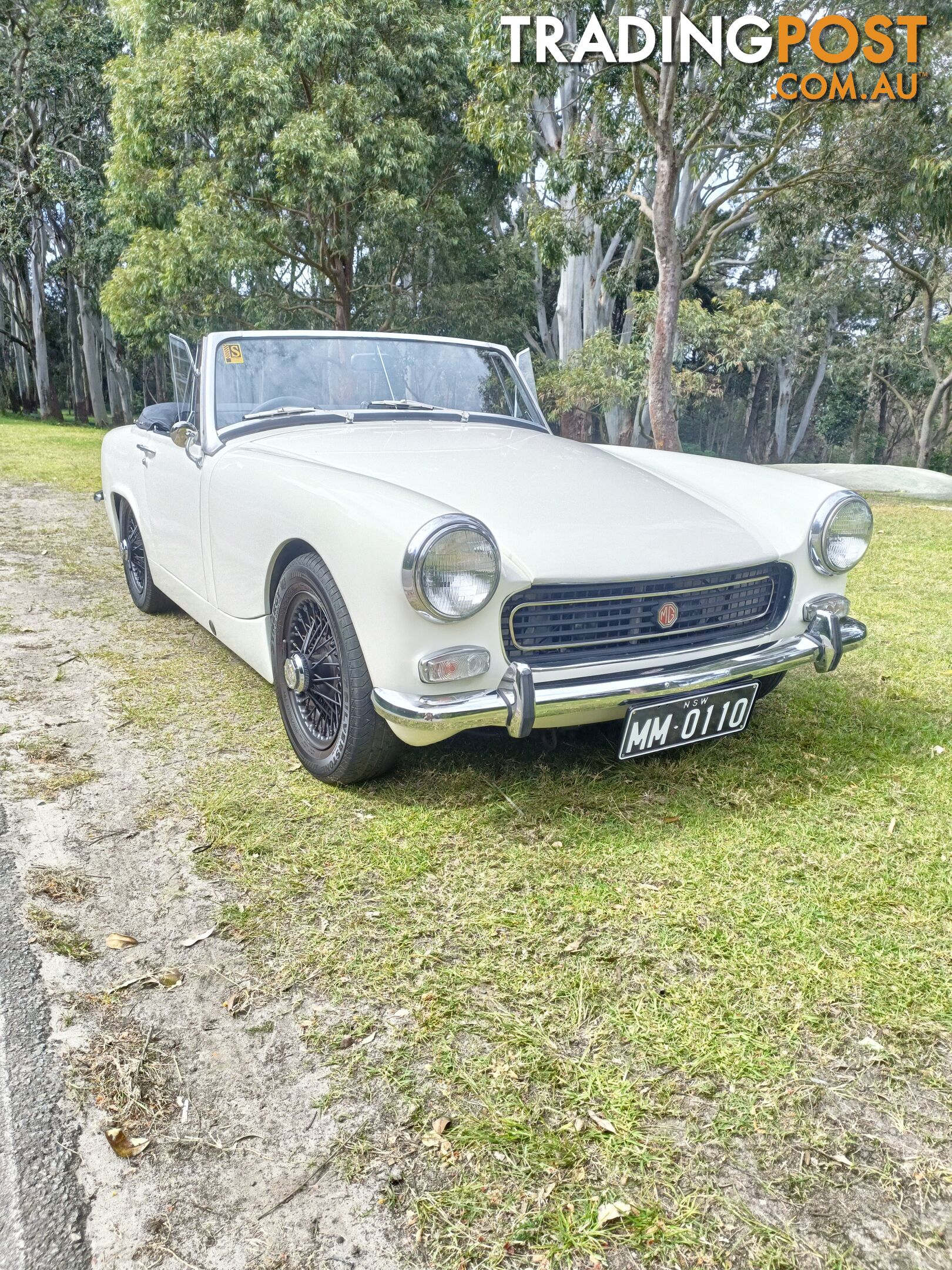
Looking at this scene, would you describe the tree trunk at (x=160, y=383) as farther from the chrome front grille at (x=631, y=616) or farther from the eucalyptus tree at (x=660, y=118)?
the chrome front grille at (x=631, y=616)

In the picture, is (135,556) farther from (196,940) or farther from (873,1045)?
(873,1045)

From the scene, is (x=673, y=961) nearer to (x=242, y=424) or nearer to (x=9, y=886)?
(x=9, y=886)

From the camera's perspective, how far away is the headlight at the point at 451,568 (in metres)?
2.29

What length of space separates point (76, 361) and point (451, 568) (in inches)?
1397

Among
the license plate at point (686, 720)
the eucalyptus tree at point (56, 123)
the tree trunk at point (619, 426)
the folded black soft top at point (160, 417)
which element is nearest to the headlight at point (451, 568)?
the license plate at point (686, 720)

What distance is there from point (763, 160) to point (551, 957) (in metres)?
11.8

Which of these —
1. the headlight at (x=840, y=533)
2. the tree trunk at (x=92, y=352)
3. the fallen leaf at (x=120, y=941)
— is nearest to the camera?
the fallen leaf at (x=120, y=941)

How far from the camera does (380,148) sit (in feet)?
44.9

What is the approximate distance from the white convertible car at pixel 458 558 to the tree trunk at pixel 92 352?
2494 centimetres

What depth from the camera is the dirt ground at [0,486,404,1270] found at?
138 cm

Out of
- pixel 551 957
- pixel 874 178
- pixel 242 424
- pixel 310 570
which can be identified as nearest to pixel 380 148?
pixel 874 178

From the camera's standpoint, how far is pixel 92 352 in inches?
1038

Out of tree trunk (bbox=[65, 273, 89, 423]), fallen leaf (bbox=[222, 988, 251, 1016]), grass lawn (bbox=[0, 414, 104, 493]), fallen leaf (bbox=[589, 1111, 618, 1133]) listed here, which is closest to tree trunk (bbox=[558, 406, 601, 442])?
grass lawn (bbox=[0, 414, 104, 493])

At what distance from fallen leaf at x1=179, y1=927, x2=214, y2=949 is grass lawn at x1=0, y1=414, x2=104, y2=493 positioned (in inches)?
393
